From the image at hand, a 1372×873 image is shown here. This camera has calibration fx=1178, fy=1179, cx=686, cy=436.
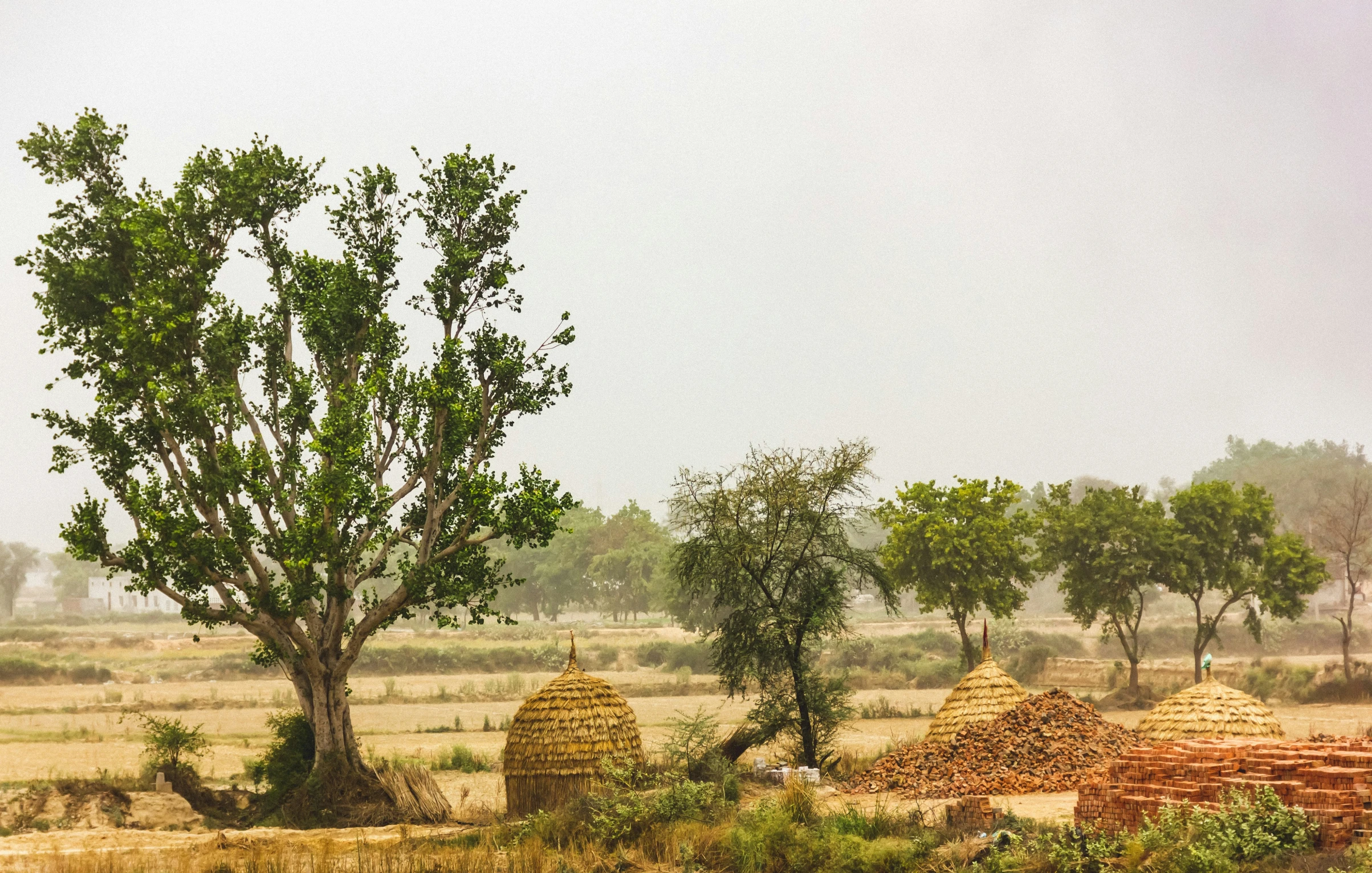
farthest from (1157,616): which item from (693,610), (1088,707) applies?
(1088,707)

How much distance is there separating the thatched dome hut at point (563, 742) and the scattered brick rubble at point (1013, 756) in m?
4.33

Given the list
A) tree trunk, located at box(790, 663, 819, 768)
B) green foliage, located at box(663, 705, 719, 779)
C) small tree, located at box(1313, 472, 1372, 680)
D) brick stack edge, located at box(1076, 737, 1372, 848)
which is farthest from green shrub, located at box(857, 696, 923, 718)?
brick stack edge, located at box(1076, 737, 1372, 848)

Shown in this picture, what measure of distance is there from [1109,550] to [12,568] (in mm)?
105106

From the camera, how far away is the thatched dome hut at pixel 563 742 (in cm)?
1817

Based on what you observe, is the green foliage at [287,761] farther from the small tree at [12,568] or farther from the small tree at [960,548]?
the small tree at [12,568]

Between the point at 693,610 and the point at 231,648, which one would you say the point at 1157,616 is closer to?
the point at 693,610

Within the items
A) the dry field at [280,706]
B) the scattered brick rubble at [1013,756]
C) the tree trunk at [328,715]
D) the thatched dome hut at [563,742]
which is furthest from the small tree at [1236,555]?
the tree trunk at [328,715]

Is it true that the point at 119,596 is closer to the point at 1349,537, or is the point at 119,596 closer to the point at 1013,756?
the point at 1349,537

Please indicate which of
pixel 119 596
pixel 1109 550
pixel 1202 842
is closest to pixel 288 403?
pixel 1202 842

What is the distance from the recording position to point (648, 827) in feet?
52.1

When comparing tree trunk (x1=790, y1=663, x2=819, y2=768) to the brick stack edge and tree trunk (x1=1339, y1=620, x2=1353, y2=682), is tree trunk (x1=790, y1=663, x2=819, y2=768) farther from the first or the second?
tree trunk (x1=1339, y1=620, x2=1353, y2=682)

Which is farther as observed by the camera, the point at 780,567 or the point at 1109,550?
the point at 1109,550

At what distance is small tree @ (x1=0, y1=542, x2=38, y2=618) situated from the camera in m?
108

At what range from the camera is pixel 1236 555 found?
126 ft
